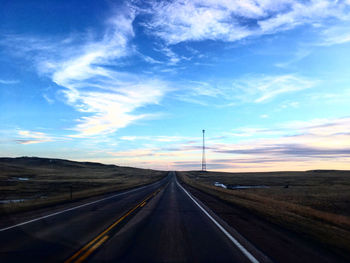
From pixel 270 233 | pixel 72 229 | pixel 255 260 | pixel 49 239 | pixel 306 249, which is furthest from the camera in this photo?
pixel 72 229

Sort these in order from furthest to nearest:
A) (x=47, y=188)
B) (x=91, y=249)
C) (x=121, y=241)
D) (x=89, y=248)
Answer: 1. (x=47, y=188)
2. (x=121, y=241)
3. (x=89, y=248)
4. (x=91, y=249)

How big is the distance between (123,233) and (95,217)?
14.8 ft

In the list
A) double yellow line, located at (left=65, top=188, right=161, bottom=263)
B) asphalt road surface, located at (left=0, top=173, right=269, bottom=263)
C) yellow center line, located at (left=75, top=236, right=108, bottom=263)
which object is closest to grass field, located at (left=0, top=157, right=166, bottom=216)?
asphalt road surface, located at (left=0, top=173, right=269, bottom=263)

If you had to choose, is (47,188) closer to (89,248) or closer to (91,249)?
(89,248)

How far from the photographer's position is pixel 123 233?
10.2 metres

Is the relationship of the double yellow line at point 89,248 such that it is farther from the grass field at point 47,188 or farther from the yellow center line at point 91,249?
the grass field at point 47,188

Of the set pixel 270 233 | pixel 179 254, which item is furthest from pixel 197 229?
pixel 179 254

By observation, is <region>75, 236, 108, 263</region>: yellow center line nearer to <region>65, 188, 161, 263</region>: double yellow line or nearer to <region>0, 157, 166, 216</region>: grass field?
<region>65, 188, 161, 263</region>: double yellow line

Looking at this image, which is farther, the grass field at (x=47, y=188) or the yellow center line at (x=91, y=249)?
the grass field at (x=47, y=188)

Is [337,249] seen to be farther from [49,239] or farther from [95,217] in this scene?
[95,217]

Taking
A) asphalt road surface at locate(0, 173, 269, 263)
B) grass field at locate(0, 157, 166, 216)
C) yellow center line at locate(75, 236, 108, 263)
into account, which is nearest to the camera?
yellow center line at locate(75, 236, 108, 263)

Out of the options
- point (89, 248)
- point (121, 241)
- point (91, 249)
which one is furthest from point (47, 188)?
point (91, 249)

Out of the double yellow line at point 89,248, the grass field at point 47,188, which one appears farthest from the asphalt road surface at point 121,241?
the grass field at point 47,188

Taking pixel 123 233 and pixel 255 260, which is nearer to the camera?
pixel 255 260
